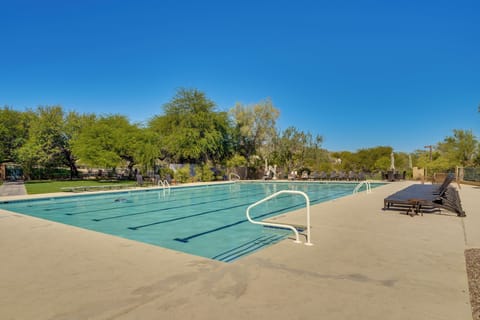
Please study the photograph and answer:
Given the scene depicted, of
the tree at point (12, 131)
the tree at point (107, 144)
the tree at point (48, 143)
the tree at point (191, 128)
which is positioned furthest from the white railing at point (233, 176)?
the tree at point (12, 131)

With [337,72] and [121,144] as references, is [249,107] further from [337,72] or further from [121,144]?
[121,144]

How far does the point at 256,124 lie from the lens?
1242 inches

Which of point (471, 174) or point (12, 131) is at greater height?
point (12, 131)

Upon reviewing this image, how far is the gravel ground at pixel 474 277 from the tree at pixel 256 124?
27.4 metres

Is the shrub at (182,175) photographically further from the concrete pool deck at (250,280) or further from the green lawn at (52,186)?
the concrete pool deck at (250,280)

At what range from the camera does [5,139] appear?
2581 cm

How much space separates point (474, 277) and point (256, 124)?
95.3ft

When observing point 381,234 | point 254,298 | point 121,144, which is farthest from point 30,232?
point 121,144

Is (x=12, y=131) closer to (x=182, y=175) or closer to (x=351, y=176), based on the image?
(x=182, y=175)

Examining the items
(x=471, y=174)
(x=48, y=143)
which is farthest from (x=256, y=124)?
(x=48, y=143)

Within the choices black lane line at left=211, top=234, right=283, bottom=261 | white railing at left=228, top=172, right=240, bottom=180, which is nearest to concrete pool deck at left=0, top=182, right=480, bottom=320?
black lane line at left=211, top=234, right=283, bottom=261

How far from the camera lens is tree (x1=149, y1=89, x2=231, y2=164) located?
79.1ft

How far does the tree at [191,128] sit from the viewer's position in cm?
2411

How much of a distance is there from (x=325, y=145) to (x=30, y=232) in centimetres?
2558
